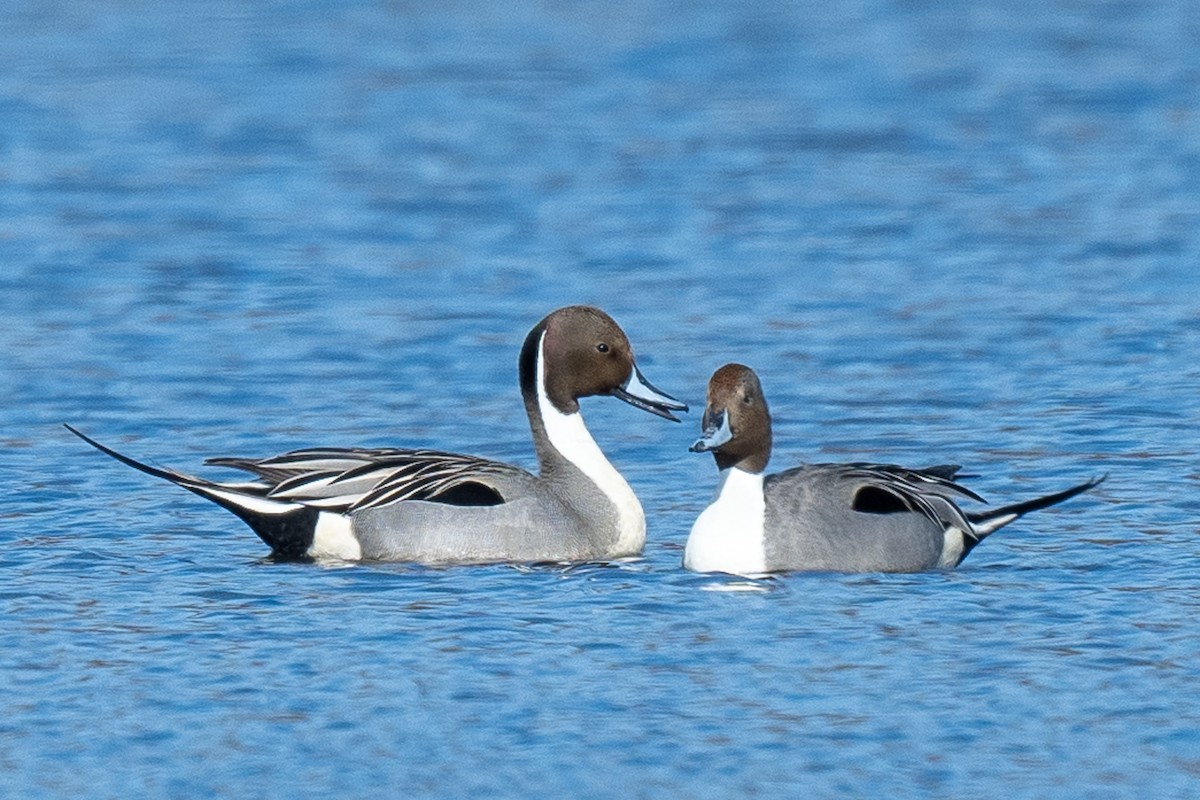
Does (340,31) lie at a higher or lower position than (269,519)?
higher

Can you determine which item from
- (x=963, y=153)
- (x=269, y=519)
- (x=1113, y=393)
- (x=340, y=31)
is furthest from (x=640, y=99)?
(x=269, y=519)

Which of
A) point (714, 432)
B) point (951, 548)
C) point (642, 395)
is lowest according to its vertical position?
point (951, 548)

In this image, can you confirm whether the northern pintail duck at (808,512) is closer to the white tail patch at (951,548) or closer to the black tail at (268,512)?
the white tail patch at (951,548)

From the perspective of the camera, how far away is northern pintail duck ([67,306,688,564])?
10.0 metres

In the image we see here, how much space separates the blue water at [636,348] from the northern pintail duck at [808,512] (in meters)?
0.20

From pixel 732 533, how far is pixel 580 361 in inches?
52.7

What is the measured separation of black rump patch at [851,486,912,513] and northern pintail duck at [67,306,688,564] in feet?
3.21

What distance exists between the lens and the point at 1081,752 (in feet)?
24.6

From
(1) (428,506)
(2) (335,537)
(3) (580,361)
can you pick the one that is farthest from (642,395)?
(2) (335,537)

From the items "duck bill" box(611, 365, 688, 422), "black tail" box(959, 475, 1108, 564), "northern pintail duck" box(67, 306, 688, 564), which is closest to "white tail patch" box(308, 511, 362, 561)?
"northern pintail duck" box(67, 306, 688, 564)

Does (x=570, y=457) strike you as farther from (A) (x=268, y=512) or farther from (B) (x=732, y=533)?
(A) (x=268, y=512)

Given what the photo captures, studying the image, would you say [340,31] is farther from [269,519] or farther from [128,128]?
A: [269,519]

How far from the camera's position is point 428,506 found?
1004 cm

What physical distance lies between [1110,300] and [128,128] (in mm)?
9802
